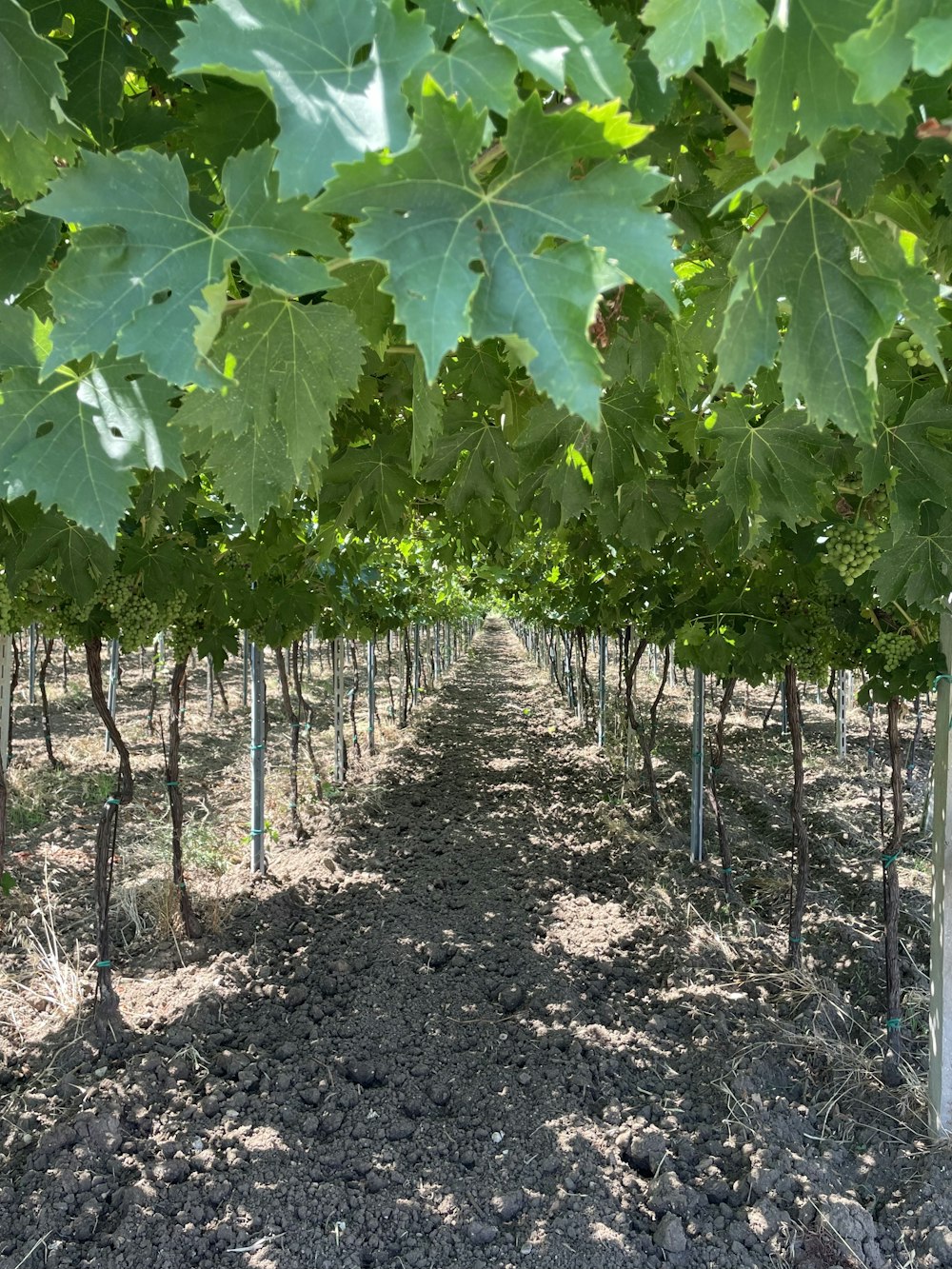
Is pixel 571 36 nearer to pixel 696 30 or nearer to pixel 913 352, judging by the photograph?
pixel 696 30

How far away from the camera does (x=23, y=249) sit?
1166mm

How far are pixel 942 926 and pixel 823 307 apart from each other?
113 inches

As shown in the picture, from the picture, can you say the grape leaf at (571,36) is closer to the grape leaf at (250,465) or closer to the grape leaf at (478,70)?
the grape leaf at (478,70)

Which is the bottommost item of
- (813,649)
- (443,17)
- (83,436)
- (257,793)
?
(257,793)

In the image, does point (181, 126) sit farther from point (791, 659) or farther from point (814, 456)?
point (791, 659)

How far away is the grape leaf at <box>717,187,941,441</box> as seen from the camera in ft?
2.86

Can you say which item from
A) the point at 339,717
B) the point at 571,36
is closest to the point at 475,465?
the point at 571,36

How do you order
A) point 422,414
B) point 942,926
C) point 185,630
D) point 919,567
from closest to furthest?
point 422,414
point 919,567
point 942,926
point 185,630

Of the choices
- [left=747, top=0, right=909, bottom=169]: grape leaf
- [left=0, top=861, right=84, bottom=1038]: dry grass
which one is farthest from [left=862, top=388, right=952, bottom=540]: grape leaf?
[left=0, top=861, right=84, bottom=1038]: dry grass

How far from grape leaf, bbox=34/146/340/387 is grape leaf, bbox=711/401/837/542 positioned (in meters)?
1.16

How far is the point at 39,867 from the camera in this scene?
609 centimetres

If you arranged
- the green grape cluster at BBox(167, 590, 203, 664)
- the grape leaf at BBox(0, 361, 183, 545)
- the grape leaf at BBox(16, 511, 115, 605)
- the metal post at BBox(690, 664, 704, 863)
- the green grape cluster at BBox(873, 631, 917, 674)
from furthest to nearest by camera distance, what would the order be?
the metal post at BBox(690, 664, 704, 863) < the green grape cluster at BBox(167, 590, 203, 664) < the green grape cluster at BBox(873, 631, 917, 674) < the grape leaf at BBox(16, 511, 115, 605) < the grape leaf at BBox(0, 361, 183, 545)

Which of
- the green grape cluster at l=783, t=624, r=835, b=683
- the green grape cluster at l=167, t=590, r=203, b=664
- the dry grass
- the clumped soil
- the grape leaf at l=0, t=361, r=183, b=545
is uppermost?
the grape leaf at l=0, t=361, r=183, b=545

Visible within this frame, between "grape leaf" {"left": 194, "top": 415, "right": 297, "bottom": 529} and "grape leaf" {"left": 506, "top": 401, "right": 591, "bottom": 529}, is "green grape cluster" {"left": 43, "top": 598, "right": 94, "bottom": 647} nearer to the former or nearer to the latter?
"grape leaf" {"left": 506, "top": 401, "right": 591, "bottom": 529}
